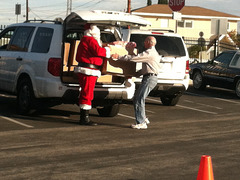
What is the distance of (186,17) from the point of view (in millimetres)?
65688

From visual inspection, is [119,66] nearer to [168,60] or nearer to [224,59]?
[168,60]

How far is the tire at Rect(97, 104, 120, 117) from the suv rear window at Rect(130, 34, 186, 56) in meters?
2.09

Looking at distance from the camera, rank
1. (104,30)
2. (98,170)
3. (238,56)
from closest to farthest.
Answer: (98,170)
(104,30)
(238,56)

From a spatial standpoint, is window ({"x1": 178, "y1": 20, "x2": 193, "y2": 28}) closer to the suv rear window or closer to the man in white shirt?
the suv rear window

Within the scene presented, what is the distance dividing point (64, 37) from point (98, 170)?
15.6 feet

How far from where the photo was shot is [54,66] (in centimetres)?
1193

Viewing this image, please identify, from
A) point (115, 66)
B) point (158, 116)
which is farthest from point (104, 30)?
point (158, 116)

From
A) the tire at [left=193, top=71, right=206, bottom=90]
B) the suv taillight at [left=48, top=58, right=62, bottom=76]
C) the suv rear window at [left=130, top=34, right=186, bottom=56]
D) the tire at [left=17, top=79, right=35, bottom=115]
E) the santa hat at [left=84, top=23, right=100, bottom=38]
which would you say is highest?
the santa hat at [left=84, top=23, right=100, bottom=38]

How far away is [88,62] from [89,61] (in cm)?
3

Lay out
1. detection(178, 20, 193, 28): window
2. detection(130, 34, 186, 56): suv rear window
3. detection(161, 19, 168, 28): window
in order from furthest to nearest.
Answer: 1. detection(161, 19, 168, 28): window
2. detection(178, 20, 193, 28): window
3. detection(130, 34, 186, 56): suv rear window

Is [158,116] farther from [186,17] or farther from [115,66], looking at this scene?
[186,17]

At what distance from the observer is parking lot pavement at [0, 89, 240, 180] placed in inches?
312

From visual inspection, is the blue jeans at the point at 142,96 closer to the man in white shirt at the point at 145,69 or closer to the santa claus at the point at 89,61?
the man in white shirt at the point at 145,69

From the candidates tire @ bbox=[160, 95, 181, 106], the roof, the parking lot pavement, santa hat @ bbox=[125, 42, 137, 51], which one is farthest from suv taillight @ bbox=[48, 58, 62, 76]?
the roof
